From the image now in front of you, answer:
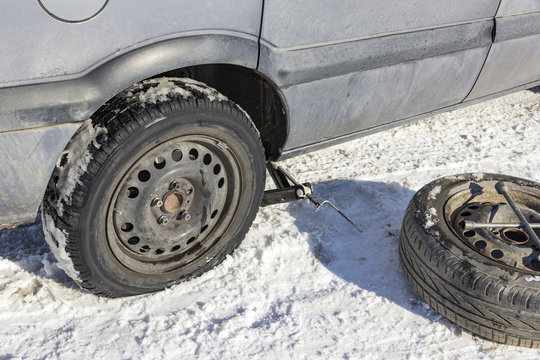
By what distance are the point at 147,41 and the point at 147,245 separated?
91 cm

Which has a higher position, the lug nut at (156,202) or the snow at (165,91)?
the snow at (165,91)

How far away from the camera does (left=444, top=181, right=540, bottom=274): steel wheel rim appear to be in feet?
7.80

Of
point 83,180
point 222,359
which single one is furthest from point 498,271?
point 83,180

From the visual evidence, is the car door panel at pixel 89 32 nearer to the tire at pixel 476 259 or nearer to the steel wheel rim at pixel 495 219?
the tire at pixel 476 259

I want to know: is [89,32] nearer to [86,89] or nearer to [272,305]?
[86,89]

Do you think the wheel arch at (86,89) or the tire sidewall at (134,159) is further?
the tire sidewall at (134,159)

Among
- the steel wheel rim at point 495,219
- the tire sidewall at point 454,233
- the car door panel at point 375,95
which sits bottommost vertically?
the steel wheel rim at point 495,219

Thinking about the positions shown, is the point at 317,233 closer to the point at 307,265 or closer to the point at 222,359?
the point at 307,265

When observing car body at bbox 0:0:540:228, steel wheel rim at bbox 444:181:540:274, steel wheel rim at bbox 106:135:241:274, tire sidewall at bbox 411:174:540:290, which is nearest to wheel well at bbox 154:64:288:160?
car body at bbox 0:0:540:228

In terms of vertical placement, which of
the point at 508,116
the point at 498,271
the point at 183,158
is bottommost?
the point at 508,116

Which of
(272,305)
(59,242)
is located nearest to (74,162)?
(59,242)

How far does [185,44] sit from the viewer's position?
2.04m

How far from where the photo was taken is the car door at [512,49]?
316 cm

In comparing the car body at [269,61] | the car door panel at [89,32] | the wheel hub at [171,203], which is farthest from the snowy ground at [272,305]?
the car door panel at [89,32]
